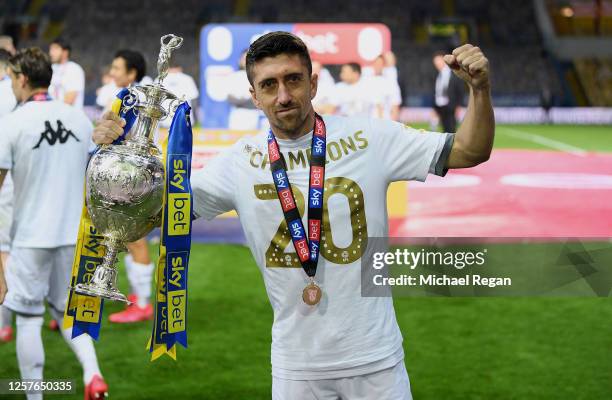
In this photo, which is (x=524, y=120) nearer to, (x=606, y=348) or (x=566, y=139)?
(x=566, y=139)

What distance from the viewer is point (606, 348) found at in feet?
21.3

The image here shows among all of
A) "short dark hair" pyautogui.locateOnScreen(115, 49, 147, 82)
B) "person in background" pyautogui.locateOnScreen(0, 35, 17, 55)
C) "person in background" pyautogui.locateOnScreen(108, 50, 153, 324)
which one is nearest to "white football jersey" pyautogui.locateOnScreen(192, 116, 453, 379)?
"person in background" pyautogui.locateOnScreen(108, 50, 153, 324)

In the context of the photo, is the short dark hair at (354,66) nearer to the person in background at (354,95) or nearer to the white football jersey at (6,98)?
the person in background at (354,95)

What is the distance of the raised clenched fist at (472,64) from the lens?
2504mm

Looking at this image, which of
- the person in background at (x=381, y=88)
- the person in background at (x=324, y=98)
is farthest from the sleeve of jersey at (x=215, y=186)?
the person in background at (x=381, y=88)

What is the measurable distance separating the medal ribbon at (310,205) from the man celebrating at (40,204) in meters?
2.52

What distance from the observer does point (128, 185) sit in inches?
109

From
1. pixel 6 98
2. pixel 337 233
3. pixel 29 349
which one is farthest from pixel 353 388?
pixel 6 98

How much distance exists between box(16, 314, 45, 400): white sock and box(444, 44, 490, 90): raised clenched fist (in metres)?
3.39

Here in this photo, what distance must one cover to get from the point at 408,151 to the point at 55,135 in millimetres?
2738

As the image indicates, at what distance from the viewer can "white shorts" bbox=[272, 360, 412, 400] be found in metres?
2.90

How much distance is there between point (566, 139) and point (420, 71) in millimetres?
13910

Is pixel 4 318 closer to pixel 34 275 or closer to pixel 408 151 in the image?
pixel 34 275

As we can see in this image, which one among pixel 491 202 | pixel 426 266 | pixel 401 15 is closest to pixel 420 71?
pixel 401 15
